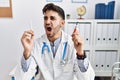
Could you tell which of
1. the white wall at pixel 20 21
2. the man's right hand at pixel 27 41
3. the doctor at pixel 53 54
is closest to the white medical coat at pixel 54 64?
the doctor at pixel 53 54

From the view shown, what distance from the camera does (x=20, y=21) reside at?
98.0 inches

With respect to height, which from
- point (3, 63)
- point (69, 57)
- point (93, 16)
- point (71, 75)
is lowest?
point (3, 63)

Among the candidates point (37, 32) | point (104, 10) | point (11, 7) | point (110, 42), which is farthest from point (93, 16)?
point (11, 7)

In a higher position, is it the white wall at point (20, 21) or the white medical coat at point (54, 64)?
the white wall at point (20, 21)

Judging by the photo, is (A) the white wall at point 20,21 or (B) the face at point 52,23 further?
(A) the white wall at point 20,21

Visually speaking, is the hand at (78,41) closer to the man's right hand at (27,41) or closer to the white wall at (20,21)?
the man's right hand at (27,41)

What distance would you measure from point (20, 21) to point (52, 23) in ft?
3.85

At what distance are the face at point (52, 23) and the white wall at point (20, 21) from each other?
107 centimetres

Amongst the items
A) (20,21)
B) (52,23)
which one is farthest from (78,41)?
(20,21)

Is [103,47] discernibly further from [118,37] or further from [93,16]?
[93,16]

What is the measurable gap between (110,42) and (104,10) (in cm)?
41

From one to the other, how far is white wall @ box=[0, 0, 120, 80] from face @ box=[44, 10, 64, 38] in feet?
3.50

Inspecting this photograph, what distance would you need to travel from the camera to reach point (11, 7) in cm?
246

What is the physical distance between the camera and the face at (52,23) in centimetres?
142
